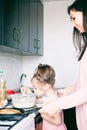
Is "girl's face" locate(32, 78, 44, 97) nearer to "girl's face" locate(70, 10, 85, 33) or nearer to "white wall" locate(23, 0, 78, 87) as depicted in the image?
"girl's face" locate(70, 10, 85, 33)

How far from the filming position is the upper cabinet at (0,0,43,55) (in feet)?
6.30

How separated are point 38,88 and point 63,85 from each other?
147 cm

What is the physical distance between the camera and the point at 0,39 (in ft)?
5.88

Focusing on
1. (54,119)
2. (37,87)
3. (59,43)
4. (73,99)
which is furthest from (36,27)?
(73,99)

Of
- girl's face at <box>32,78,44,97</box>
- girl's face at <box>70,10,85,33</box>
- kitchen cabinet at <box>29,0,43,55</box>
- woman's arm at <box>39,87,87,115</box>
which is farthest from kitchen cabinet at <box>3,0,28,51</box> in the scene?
woman's arm at <box>39,87,87,115</box>

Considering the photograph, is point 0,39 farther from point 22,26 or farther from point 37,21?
point 37,21

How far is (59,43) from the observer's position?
3.33m

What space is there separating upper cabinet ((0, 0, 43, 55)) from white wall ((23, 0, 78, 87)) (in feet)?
0.46

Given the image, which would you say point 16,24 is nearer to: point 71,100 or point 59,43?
point 71,100

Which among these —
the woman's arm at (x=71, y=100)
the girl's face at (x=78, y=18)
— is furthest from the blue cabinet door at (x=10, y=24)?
the woman's arm at (x=71, y=100)

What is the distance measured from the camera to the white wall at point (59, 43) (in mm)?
3301

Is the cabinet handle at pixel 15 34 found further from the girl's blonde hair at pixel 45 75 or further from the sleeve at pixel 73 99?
the sleeve at pixel 73 99

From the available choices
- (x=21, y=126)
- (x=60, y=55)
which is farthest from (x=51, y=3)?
(x=21, y=126)

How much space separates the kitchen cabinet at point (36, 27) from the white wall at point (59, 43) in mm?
138
